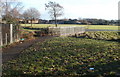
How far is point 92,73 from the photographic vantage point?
596 centimetres

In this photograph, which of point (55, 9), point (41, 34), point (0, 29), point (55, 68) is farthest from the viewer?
point (55, 9)

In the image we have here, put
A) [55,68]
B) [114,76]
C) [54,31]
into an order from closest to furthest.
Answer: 1. [114,76]
2. [55,68]
3. [54,31]

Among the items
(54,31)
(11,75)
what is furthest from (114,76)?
(54,31)

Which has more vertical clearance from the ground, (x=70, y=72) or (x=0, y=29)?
(x=0, y=29)

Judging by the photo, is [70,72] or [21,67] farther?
[21,67]

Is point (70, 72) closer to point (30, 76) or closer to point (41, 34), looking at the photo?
point (30, 76)

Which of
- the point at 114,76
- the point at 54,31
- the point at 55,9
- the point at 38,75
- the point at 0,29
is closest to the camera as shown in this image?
the point at 114,76

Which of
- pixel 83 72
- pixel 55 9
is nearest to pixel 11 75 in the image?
pixel 83 72

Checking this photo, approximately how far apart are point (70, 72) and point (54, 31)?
2392 cm

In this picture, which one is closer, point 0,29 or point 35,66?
point 35,66

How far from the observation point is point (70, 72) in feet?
20.2

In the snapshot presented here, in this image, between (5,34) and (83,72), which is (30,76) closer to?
(83,72)

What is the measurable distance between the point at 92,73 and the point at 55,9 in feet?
137

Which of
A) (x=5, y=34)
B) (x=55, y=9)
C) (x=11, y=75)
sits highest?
(x=55, y=9)
